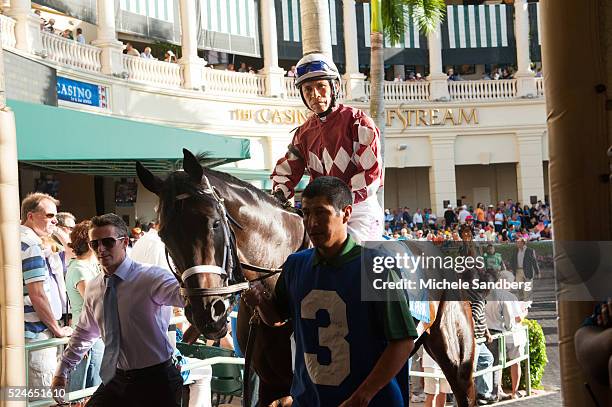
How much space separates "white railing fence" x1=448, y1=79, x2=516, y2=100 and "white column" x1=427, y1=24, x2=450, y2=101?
341 millimetres

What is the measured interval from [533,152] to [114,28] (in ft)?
51.7

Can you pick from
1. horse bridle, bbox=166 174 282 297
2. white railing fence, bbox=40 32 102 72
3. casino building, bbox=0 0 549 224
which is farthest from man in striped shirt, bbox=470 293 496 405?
white railing fence, bbox=40 32 102 72

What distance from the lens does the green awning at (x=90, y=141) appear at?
8.92 meters

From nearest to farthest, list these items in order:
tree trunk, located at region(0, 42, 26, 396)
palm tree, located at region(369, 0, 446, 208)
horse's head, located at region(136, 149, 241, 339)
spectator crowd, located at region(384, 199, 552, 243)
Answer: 1. tree trunk, located at region(0, 42, 26, 396)
2. horse's head, located at region(136, 149, 241, 339)
3. palm tree, located at region(369, 0, 446, 208)
4. spectator crowd, located at region(384, 199, 552, 243)

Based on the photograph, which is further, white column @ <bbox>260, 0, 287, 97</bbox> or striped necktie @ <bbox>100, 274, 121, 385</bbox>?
white column @ <bbox>260, 0, 287, 97</bbox>

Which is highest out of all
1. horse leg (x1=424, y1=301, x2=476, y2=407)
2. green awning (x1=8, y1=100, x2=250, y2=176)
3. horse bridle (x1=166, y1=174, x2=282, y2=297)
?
green awning (x1=8, y1=100, x2=250, y2=176)

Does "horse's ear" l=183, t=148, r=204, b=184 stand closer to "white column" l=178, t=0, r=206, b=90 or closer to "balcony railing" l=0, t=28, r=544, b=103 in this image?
"balcony railing" l=0, t=28, r=544, b=103

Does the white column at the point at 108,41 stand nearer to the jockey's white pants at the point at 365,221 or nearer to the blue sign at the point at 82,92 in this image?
the blue sign at the point at 82,92

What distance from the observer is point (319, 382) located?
3072 mm

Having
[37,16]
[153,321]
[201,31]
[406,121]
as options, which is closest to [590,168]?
[153,321]

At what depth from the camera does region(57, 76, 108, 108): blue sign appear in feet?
60.3

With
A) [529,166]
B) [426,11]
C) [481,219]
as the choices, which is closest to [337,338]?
[426,11]

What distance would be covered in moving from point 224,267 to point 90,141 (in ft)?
21.4

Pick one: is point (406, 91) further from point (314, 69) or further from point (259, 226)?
point (259, 226)
